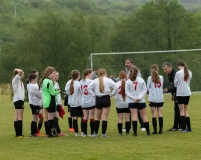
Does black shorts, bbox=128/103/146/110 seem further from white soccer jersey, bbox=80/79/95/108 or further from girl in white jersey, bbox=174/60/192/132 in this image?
girl in white jersey, bbox=174/60/192/132

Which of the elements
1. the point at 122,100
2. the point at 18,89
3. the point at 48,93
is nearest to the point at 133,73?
the point at 122,100

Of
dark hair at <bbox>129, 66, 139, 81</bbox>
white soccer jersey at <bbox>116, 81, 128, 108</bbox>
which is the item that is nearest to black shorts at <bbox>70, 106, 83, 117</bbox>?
white soccer jersey at <bbox>116, 81, 128, 108</bbox>

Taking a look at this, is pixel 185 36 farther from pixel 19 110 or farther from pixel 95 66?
pixel 19 110

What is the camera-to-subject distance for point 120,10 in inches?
6191

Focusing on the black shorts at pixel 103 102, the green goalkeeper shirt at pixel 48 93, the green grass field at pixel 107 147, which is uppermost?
the green goalkeeper shirt at pixel 48 93

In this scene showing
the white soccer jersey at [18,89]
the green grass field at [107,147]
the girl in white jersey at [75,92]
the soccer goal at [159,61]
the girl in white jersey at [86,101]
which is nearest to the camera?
the green grass field at [107,147]

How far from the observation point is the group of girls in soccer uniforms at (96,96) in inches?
566

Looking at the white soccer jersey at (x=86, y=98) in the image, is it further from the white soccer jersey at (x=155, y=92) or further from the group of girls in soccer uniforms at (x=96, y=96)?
the white soccer jersey at (x=155, y=92)

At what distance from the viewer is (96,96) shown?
14570 millimetres

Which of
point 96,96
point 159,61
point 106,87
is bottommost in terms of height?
point 96,96

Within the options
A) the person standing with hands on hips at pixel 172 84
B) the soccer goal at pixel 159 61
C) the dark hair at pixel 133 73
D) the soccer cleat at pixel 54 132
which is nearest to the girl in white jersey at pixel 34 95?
the soccer cleat at pixel 54 132

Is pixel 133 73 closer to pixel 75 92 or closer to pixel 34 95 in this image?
pixel 75 92

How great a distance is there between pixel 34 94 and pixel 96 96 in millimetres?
1698

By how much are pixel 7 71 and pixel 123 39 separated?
59.3 feet
